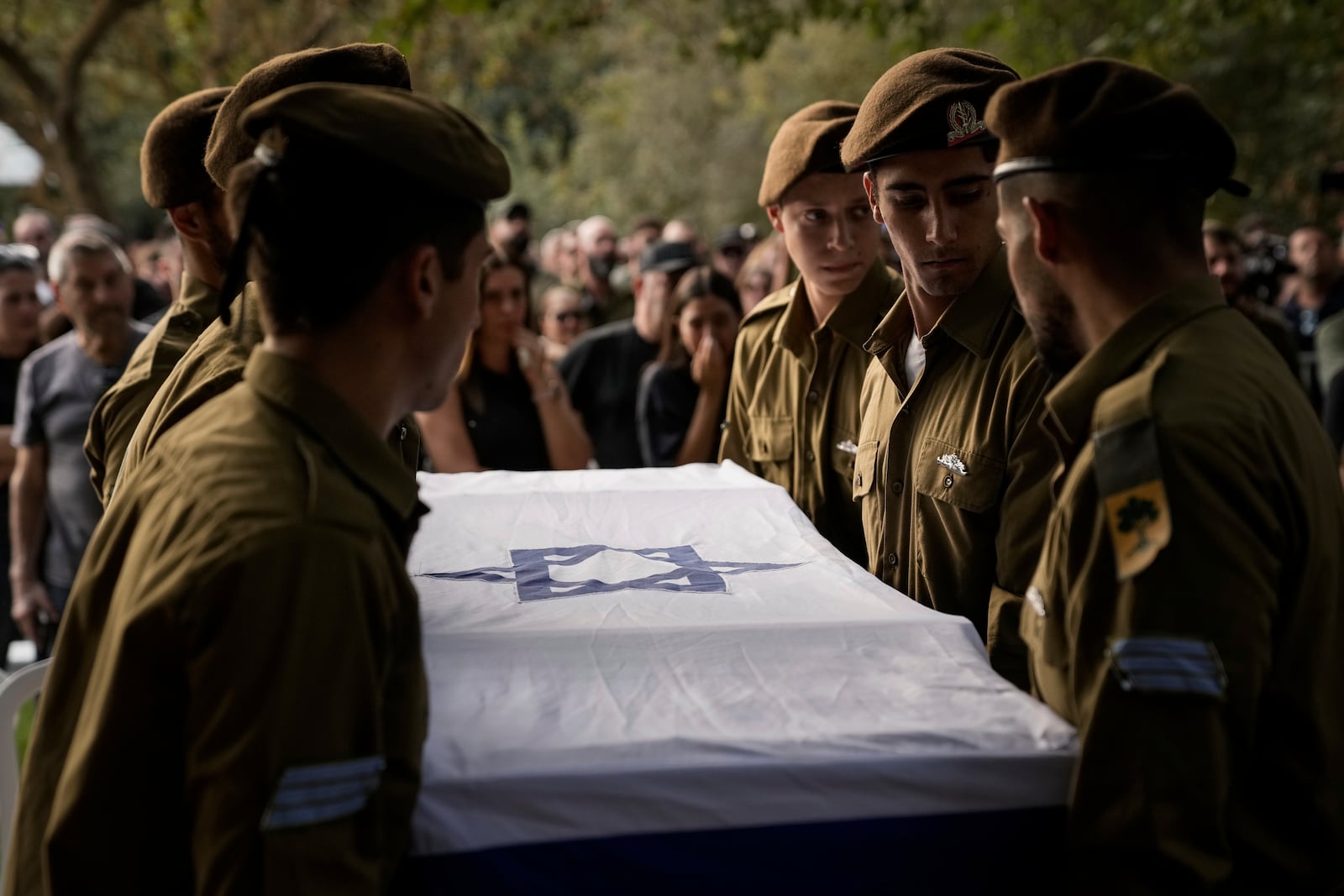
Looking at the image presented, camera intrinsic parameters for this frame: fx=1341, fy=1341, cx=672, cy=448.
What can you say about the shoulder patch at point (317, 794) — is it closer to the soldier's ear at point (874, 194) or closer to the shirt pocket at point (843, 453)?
the soldier's ear at point (874, 194)

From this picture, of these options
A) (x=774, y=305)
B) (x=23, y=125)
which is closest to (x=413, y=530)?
(x=774, y=305)

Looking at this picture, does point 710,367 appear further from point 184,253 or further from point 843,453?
point 184,253

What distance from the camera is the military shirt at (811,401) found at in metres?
3.46

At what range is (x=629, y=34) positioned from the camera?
2669cm

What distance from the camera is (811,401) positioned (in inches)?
143

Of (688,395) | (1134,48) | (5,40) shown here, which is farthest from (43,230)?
(1134,48)

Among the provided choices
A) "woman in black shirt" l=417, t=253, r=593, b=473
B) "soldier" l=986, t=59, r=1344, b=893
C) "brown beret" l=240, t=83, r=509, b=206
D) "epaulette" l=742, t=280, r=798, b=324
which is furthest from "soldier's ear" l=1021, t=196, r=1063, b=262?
"woman in black shirt" l=417, t=253, r=593, b=473

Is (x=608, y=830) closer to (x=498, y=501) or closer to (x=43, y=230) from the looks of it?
(x=498, y=501)

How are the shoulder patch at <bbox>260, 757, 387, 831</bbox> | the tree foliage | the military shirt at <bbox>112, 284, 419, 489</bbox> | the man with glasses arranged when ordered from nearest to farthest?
the shoulder patch at <bbox>260, 757, 387, 831</bbox> → the military shirt at <bbox>112, 284, 419, 489</bbox> → the man with glasses → the tree foliage

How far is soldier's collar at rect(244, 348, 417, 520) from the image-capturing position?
164 cm

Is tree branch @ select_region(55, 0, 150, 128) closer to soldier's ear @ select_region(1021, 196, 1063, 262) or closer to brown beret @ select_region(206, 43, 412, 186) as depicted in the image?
brown beret @ select_region(206, 43, 412, 186)

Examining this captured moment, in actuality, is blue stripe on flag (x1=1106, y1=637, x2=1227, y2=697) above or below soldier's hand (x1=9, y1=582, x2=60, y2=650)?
above

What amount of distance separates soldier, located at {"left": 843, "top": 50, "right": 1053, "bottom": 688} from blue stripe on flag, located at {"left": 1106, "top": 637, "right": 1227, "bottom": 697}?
30.4 inches

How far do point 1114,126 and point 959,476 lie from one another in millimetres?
940
